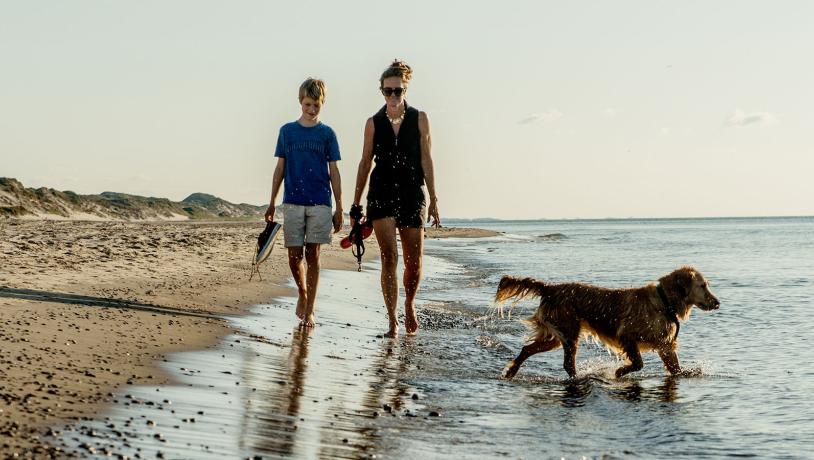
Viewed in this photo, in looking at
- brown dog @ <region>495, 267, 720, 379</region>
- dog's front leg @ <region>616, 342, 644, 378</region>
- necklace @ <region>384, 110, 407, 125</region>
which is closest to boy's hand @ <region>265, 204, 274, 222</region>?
necklace @ <region>384, 110, 407, 125</region>

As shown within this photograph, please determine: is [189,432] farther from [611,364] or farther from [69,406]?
[611,364]

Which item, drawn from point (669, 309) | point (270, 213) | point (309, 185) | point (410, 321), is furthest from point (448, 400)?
point (270, 213)

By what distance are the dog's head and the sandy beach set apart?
371 centimetres

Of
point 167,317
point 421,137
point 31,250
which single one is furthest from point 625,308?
point 31,250

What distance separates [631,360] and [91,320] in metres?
4.31

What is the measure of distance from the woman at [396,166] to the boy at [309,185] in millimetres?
389

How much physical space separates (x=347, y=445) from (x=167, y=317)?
3851mm

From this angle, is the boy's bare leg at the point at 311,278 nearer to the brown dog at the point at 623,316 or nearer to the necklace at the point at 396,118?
the necklace at the point at 396,118

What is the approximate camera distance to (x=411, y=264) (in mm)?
7484

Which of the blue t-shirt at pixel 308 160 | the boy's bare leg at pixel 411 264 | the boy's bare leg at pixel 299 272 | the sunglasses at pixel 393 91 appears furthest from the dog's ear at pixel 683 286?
the boy's bare leg at pixel 299 272

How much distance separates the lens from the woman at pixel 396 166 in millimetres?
7145

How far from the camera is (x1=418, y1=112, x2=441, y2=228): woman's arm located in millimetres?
7207

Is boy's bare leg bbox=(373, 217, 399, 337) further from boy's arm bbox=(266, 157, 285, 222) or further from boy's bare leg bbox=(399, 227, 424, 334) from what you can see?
boy's arm bbox=(266, 157, 285, 222)

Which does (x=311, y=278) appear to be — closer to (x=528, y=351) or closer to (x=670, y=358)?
(x=528, y=351)
